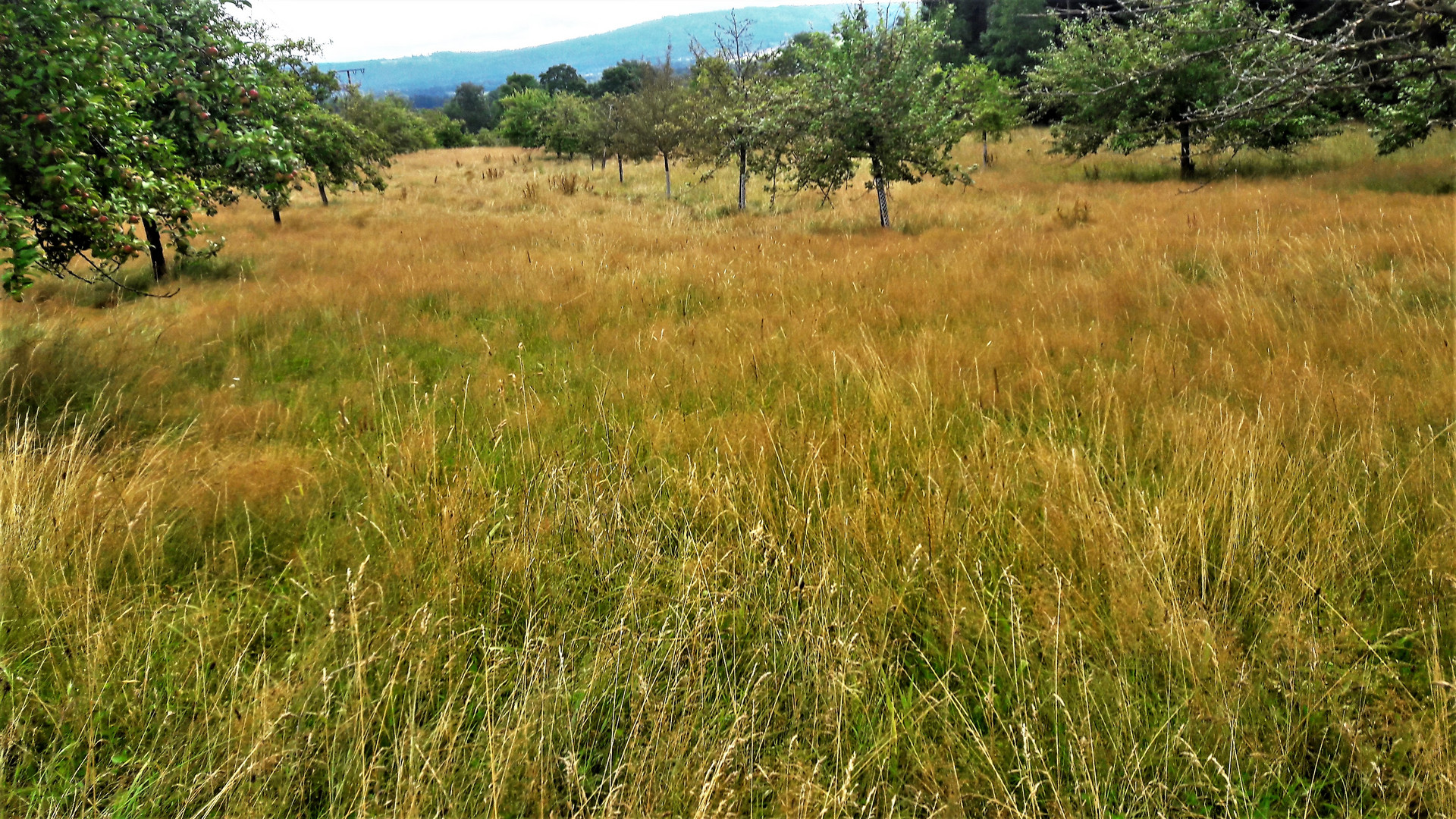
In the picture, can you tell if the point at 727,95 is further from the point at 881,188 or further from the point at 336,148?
the point at 336,148

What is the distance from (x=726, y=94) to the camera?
2056cm

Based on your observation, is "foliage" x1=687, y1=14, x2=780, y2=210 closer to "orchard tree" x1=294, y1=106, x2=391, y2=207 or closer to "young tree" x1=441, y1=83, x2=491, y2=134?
"orchard tree" x1=294, y1=106, x2=391, y2=207

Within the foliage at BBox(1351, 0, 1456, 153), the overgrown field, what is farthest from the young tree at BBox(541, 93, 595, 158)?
the foliage at BBox(1351, 0, 1456, 153)

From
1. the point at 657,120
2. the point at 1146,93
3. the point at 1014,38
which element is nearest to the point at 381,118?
the point at 657,120

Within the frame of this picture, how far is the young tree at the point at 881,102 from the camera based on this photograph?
1184 cm

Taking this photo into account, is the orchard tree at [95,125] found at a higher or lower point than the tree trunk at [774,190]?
lower

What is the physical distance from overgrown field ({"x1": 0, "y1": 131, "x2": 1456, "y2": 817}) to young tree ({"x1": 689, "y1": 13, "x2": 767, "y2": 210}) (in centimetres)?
1310

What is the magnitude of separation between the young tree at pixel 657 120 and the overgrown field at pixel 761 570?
17.5 meters

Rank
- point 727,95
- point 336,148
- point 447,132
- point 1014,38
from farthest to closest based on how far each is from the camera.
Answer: point 447,132, point 1014,38, point 727,95, point 336,148

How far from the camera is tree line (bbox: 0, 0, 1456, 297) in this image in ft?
11.0

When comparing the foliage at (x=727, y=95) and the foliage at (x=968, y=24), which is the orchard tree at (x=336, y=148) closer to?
the foliage at (x=727, y=95)

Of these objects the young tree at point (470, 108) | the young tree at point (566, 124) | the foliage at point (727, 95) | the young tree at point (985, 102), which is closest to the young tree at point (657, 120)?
the foliage at point (727, 95)

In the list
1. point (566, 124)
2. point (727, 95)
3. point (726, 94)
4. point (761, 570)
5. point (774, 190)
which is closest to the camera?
point (761, 570)

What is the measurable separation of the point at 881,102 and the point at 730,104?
856 cm
